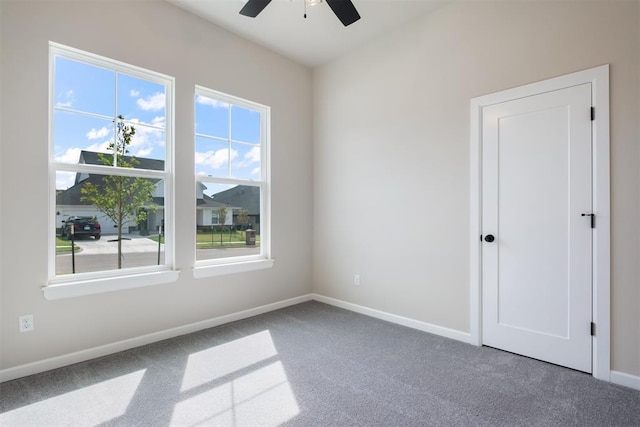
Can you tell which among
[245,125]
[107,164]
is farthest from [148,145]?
[245,125]

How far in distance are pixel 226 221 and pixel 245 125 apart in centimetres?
115

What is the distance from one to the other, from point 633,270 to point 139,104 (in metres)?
4.12

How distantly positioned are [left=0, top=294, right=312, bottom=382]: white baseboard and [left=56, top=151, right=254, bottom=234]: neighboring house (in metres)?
0.96

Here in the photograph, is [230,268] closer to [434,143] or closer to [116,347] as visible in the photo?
[116,347]

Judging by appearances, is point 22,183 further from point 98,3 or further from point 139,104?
point 98,3

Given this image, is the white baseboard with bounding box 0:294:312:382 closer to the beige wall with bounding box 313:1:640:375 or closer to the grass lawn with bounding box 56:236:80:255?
the grass lawn with bounding box 56:236:80:255

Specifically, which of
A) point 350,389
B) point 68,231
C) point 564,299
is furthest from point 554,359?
point 68,231

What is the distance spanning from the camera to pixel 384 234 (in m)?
3.57

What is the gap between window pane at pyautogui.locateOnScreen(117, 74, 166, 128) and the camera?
283cm

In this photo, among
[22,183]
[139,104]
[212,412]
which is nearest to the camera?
[212,412]

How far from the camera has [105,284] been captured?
261 centimetres

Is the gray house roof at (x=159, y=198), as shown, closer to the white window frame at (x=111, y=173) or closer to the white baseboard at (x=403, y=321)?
the white window frame at (x=111, y=173)

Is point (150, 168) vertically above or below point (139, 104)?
below

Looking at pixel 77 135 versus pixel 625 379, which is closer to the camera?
pixel 625 379
